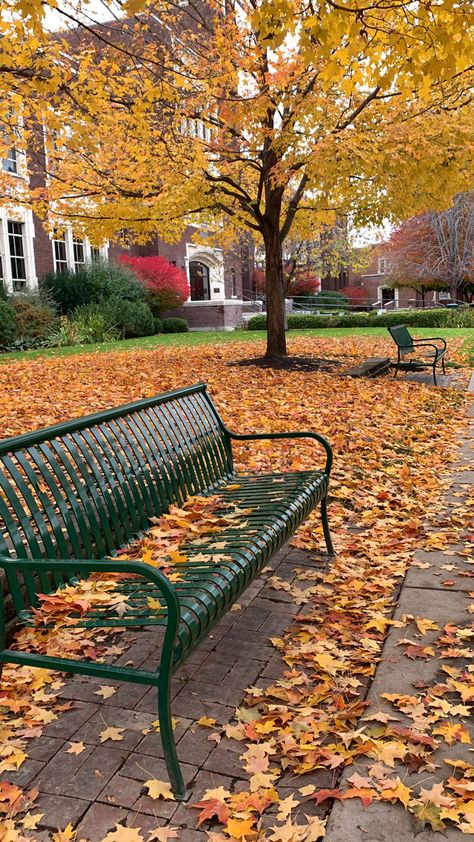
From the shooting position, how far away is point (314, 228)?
664 inches

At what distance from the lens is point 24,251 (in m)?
24.6

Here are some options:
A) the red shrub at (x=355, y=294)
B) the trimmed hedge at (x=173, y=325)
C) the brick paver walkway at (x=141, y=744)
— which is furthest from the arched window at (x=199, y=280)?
the brick paver walkway at (x=141, y=744)

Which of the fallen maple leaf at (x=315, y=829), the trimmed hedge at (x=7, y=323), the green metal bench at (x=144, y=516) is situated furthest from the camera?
the trimmed hedge at (x=7, y=323)

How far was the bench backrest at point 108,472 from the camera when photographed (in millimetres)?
2906

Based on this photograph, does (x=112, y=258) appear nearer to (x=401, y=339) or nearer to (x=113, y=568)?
(x=401, y=339)

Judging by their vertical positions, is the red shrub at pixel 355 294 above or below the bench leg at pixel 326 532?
above

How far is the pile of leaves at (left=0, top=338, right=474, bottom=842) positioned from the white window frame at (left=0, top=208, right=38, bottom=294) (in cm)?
1668

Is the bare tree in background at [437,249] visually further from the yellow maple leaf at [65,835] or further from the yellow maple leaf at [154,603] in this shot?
the yellow maple leaf at [65,835]

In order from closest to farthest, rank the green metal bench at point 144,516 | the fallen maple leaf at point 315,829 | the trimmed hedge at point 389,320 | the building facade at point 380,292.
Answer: the fallen maple leaf at point 315,829 → the green metal bench at point 144,516 → the trimmed hedge at point 389,320 → the building facade at point 380,292

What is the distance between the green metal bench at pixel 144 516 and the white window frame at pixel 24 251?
19.9 m

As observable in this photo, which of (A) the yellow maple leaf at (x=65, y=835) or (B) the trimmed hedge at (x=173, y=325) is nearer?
(A) the yellow maple leaf at (x=65, y=835)

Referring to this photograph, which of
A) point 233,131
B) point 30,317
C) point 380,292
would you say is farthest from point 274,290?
point 380,292

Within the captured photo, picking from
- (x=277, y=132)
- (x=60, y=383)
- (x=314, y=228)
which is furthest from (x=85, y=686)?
(x=314, y=228)

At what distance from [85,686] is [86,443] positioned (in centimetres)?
111
